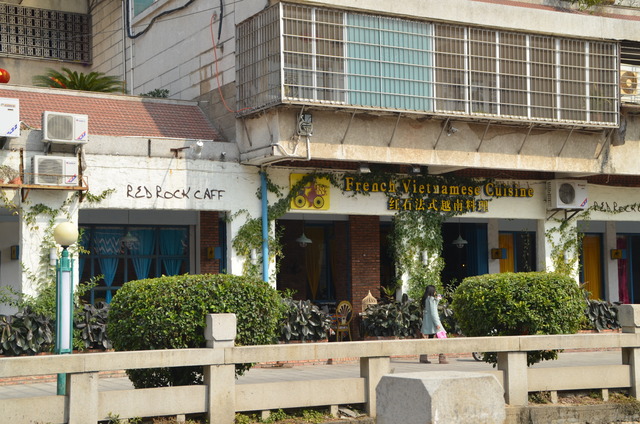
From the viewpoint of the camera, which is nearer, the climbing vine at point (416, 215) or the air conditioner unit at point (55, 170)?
the air conditioner unit at point (55, 170)

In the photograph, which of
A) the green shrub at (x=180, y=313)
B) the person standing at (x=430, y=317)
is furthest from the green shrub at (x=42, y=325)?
the person standing at (x=430, y=317)

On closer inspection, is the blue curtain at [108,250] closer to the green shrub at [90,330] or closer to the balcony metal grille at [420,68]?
the green shrub at [90,330]

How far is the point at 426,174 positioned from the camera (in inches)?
867

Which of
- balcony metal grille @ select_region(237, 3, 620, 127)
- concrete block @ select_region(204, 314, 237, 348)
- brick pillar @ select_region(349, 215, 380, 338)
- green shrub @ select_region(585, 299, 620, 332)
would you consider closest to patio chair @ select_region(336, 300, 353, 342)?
brick pillar @ select_region(349, 215, 380, 338)

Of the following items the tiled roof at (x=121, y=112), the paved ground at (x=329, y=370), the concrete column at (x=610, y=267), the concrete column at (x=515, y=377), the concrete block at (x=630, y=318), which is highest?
the tiled roof at (x=121, y=112)

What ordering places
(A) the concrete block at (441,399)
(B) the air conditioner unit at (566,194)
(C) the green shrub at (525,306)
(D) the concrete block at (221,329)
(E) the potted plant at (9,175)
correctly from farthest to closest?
(B) the air conditioner unit at (566,194), (E) the potted plant at (9,175), (C) the green shrub at (525,306), (D) the concrete block at (221,329), (A) the concrete block at (441,399)

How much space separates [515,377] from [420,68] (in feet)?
27.9

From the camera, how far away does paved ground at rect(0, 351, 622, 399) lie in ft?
49.4

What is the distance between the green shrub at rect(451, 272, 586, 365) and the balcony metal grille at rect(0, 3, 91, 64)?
17.9 meters

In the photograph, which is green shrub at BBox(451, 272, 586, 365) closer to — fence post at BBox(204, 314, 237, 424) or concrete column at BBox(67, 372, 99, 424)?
fence post at BBox(204, 314, 237, 424)

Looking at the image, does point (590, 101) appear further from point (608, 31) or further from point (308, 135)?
point (308, 135)

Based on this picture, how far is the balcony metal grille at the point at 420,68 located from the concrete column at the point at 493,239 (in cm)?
541

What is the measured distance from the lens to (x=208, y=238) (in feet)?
71.9

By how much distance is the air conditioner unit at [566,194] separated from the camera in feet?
76.8
